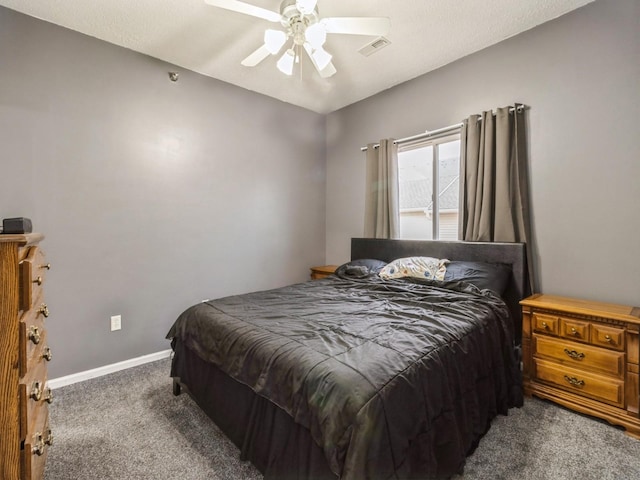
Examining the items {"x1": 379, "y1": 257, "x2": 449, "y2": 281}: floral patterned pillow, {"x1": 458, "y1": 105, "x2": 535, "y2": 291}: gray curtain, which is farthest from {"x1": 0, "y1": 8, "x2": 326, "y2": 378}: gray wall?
{"x1": 458, "y1": 105, "x2": 535, "y2": 291}: gray curtain

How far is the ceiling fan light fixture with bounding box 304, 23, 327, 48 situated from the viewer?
186 centimetres

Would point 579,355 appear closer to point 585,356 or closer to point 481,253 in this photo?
point 585,356

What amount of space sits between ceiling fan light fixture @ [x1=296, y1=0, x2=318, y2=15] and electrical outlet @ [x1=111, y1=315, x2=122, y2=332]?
2.78 m

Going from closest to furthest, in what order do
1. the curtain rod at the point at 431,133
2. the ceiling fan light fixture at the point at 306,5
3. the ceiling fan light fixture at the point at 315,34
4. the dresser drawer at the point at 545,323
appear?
the ceiling fan light fixture at the point at 306,5 < the ceiling fan light fixture at the point at 315,34 < the dresser drawer at the point at 545,323 < the curtain rod at the point at 431,133

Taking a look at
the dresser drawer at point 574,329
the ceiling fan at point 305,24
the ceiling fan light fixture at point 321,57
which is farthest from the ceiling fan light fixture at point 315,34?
the dresser drawer at point 574,329

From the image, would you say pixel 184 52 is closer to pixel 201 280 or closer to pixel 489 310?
pixel 201 280

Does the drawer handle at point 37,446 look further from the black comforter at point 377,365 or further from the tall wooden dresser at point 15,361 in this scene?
the black comforter at point 377,365

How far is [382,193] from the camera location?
360cm

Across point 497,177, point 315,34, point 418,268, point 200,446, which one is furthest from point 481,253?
point 200,446

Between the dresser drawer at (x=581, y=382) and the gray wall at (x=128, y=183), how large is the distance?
276cm

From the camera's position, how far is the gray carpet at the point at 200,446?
1507 mm

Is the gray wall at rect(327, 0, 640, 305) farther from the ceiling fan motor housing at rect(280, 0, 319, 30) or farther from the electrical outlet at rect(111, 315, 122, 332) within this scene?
the electrical outlet at rect(111, 315, 122, 332)

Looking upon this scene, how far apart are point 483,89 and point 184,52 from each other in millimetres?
2772

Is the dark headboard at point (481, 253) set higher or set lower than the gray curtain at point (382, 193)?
lower
